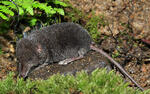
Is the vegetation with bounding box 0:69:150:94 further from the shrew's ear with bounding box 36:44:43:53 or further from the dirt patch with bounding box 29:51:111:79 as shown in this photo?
the shrew's ear with bounding box 36:44:43:53

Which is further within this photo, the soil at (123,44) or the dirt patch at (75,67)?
the soil at (123,44)

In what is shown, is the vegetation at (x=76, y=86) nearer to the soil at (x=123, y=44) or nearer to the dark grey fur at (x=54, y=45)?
the dark grey fur at (x=54, y=45)

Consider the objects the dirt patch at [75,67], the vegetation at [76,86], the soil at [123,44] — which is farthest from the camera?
the soil at [123,44]

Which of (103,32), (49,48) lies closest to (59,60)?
(49,48)

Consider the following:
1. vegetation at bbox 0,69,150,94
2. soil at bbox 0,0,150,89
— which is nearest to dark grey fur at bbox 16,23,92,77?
soil at bbox 0,0,150,89

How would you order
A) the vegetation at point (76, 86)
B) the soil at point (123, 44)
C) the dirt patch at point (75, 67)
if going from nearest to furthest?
1. the vegetation at point (76, 86)
2. the dirt patch at point (75, 67)
3. the soil at point (123, 44)

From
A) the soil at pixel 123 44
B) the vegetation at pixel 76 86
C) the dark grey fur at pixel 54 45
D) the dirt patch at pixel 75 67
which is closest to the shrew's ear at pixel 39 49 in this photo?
the dark grey fur at pixel 54 45

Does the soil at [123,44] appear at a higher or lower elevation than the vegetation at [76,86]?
lower
